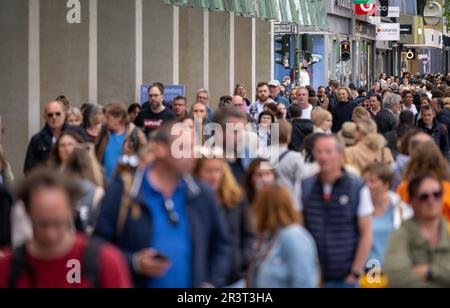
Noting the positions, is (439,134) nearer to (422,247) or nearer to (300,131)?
(300,131)

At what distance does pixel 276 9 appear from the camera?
3697cm

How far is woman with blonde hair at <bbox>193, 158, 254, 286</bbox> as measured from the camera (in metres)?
8.38

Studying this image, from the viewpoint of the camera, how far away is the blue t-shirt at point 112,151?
1326 cm

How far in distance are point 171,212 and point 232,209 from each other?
1.25m

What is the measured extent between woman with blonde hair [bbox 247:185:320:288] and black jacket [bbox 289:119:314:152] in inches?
386

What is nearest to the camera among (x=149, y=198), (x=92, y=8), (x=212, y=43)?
(x=149, y=198)

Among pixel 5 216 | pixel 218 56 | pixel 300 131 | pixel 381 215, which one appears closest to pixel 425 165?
pixel 381 215

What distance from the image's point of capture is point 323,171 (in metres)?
9.23

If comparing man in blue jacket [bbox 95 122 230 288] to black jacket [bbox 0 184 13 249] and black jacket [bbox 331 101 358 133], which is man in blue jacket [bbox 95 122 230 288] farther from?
black jacket [bbox 331 101 358 133]

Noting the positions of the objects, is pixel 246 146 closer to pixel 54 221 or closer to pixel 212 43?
pixel 54 221

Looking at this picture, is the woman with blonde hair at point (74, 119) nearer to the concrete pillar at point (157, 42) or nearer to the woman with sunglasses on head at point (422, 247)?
the woman with sunglasses on head at point (422, 247)

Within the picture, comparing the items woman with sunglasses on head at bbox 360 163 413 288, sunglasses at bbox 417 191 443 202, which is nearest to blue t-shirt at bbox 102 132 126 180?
woman with sunglasses on head at bbox 360 163 413 288
